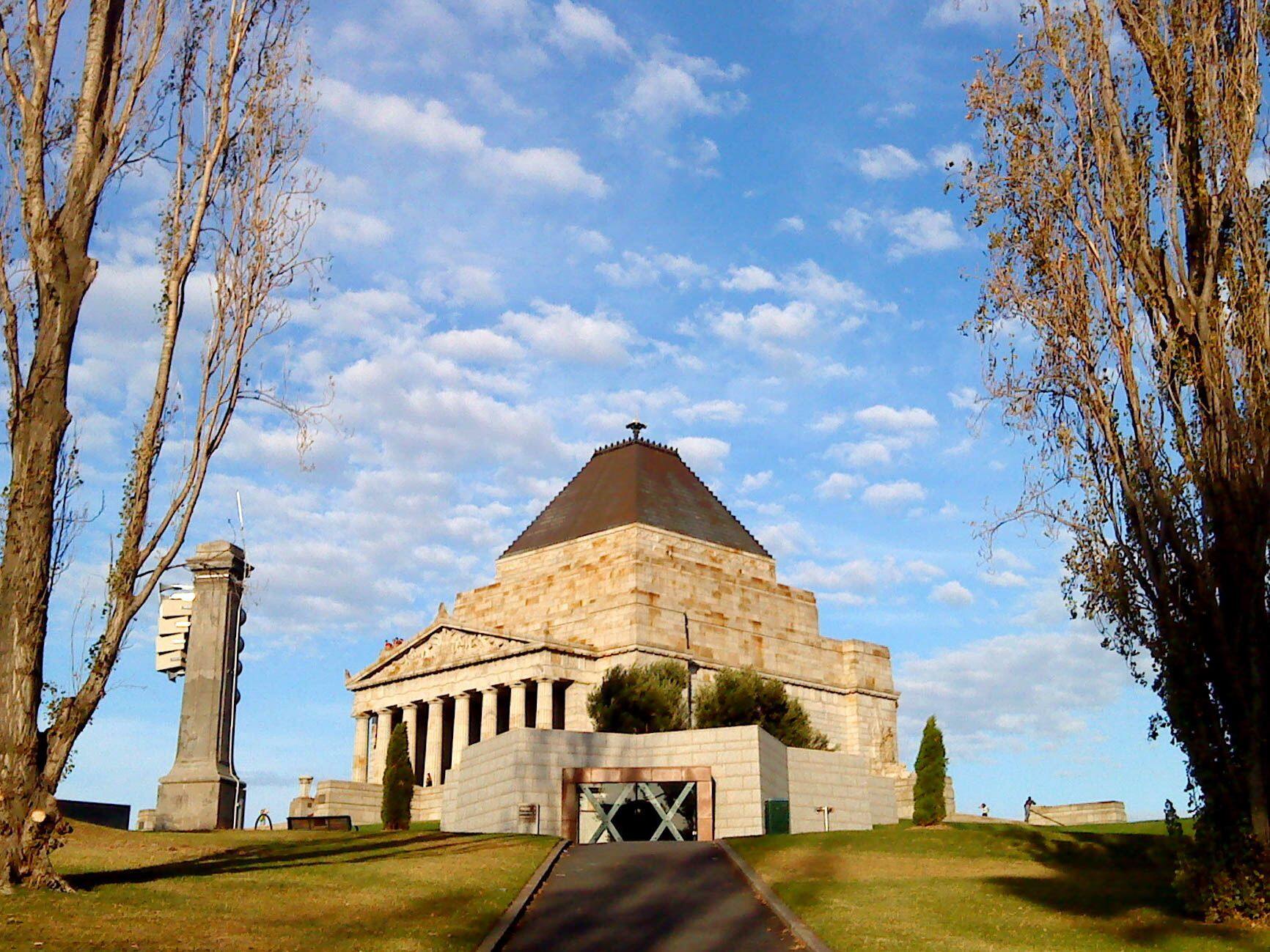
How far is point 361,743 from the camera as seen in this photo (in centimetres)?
6309

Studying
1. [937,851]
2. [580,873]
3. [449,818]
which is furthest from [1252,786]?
[449,818]

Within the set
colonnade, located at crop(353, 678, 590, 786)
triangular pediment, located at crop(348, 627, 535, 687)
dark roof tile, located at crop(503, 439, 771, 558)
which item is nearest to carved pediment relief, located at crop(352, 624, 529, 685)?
triangular pediment, located at crop(348, 627, 535, 687)

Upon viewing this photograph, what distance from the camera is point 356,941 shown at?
48.1 ft

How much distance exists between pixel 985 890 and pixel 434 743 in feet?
137

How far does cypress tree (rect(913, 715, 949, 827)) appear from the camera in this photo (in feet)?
114

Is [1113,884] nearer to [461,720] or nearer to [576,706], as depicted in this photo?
[576,706]

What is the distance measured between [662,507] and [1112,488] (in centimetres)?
4443

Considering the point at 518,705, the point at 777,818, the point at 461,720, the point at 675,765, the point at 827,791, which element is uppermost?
the point at 518,705

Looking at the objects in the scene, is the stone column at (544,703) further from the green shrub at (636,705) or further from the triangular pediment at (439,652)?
the green shrub at (636,705)

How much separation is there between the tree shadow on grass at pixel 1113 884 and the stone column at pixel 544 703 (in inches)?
1123

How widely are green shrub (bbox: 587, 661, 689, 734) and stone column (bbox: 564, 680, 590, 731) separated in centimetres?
523

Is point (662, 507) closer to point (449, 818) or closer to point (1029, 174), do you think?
point (449, 818)

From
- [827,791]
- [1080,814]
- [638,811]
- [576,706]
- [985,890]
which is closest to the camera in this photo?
[985,890]

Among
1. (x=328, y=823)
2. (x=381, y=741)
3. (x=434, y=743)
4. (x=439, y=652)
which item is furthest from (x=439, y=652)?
(x=328, y=823)
